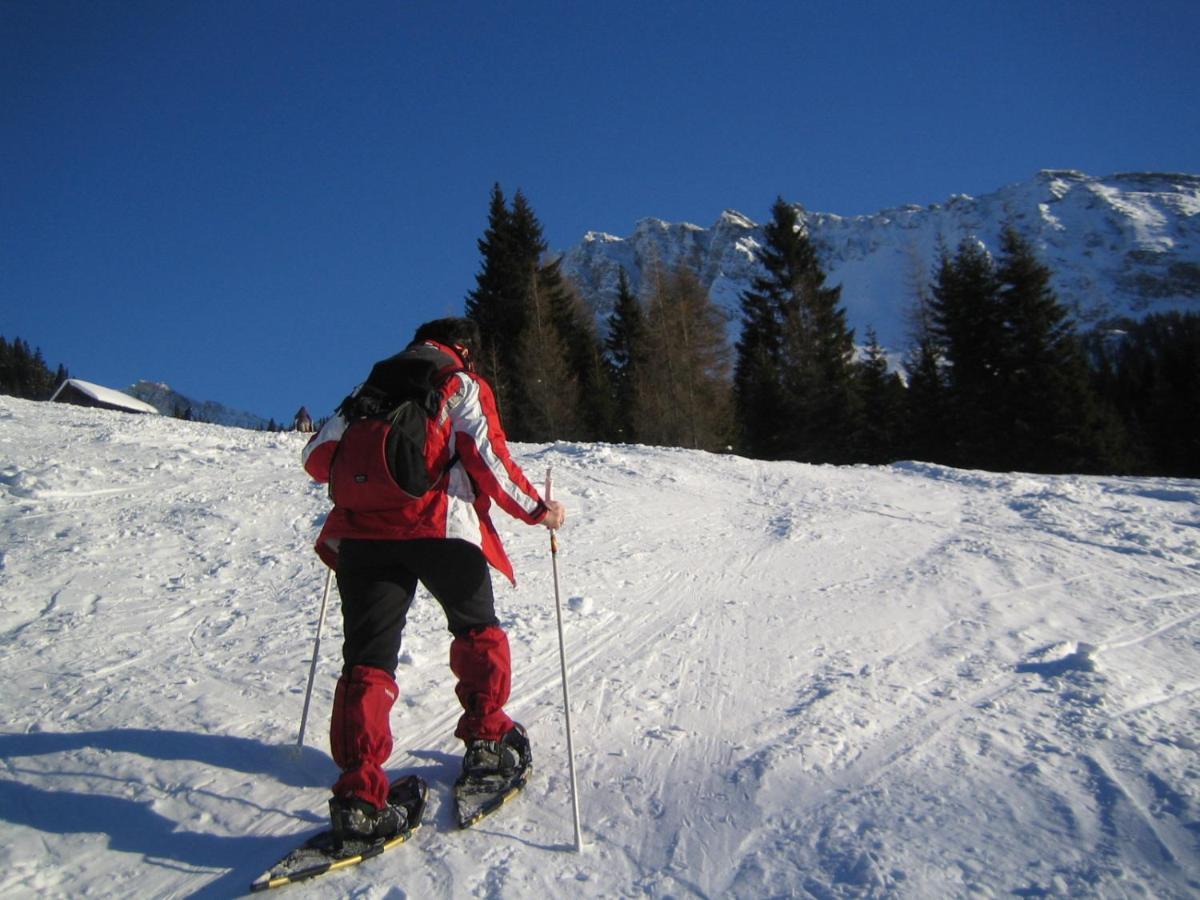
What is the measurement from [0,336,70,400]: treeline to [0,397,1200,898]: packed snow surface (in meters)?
86.4

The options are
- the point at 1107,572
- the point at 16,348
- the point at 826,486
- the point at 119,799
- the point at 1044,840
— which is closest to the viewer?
the point at 1044,840

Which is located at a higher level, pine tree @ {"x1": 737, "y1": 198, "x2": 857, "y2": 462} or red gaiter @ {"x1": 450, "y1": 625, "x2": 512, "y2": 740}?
pine tree @ {"x1": 737, "y1": 198, "x2": 857, "y2": 462}

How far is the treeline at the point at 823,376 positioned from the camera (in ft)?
74.1

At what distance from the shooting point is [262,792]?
2816 millimetres

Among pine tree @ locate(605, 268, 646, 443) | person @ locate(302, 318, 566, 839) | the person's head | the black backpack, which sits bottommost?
person @ locate(302, 318, 566, 839)

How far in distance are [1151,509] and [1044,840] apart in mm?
7432

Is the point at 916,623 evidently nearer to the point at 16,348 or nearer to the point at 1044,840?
the point at 1044,840

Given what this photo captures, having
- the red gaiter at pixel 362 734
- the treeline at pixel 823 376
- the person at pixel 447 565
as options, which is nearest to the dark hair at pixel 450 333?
the person at pixel 447 565

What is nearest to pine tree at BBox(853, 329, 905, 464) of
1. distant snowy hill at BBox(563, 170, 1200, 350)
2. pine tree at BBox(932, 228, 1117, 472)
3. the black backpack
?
pine tree at BBox(932, 228, 1117, 472)

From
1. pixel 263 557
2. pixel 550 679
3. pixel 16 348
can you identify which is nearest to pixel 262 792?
pixel 550 679

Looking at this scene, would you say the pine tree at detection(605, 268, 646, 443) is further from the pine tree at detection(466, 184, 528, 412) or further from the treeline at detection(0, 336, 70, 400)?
the treeline at detection(0, 336, 70, 400)

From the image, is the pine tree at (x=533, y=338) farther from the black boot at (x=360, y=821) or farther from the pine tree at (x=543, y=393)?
the black boot at (x=360, y=821)

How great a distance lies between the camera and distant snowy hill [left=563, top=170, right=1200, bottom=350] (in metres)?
137

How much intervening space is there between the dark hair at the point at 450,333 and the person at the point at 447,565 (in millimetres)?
134
